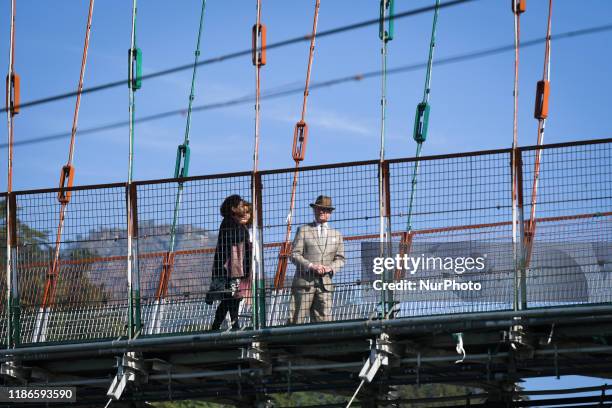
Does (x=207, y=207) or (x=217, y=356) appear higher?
(x=207, y=207)

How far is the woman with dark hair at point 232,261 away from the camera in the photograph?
15289 mm

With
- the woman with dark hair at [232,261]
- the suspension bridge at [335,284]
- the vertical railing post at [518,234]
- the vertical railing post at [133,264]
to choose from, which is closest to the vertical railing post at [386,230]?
the suspension bridge at [335,284]

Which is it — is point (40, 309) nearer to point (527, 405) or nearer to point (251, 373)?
point (251, 373)

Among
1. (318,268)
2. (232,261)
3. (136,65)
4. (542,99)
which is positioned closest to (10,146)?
(136,65)

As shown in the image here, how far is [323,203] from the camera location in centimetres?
1475

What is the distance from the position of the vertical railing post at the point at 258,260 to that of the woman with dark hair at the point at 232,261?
0.33ft

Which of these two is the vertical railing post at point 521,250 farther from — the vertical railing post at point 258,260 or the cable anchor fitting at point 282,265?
the vertical railing post at point 258,260

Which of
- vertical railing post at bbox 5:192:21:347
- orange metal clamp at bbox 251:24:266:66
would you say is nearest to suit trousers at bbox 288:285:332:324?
vertical railing post at bbox 5:192:21:347

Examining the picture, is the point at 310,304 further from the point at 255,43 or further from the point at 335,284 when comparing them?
the point at 255,43

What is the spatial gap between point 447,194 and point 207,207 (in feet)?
9.11

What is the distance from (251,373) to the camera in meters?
15.6

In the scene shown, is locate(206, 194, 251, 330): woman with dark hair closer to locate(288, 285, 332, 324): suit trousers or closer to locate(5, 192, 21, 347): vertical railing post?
locate(288, 285, 332, 324): suit trousers

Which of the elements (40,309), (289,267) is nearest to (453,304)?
(289,267)

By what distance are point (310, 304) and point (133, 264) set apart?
2258 mm
